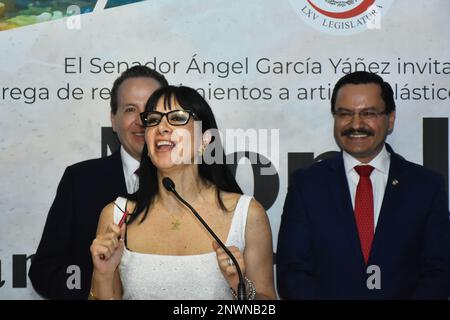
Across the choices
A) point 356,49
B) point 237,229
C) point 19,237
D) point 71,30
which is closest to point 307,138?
point 356,49

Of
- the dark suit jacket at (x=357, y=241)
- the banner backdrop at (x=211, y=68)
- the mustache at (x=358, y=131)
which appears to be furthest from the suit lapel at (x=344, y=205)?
the banner backdrop at (x=211, y=68)

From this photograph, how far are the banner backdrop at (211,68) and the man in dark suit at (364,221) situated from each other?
0.68 feet

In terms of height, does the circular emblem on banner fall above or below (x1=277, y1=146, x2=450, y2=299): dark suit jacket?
above

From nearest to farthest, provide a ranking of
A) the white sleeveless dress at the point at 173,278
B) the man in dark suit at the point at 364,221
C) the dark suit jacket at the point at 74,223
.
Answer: the white sleeveless dress at the point at 173,278, the man in dark suit at the point at 364,221, the dark suit jacket at the point at 74,223

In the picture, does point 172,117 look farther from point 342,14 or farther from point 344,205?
point 342,14

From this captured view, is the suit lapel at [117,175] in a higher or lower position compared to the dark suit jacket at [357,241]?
higher

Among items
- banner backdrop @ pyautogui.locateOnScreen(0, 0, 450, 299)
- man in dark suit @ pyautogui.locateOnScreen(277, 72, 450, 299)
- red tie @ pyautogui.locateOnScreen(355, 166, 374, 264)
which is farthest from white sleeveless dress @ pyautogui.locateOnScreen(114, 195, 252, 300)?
banner backdrop @ pyautogui.locateOnScreen(0, 0, 450, 299)

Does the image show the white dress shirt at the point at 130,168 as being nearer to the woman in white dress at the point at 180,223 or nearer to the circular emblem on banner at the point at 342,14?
the woman in white dress at the point at 180,223

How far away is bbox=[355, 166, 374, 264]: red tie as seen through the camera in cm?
310

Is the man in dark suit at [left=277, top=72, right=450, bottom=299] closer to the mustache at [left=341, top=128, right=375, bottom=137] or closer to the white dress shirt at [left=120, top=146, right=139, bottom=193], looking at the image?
the mustache at [left=341, top=128, right=375, bottom=137]

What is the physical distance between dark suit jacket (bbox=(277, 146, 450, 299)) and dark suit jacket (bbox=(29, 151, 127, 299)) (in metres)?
0.85

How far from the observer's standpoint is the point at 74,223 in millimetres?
3260

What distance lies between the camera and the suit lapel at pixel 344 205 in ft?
10.0

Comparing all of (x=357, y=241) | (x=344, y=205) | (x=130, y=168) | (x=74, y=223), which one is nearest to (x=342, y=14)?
(x=344, y=205)
